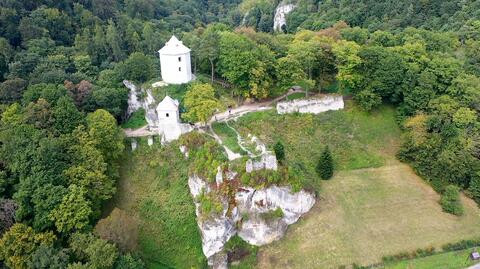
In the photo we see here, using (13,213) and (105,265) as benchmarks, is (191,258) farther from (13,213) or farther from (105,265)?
(13,213)

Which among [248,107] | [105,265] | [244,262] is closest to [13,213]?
[105,265]

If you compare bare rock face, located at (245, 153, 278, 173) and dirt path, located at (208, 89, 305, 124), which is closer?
bare rock face, located at (245, 153, 278, 173)

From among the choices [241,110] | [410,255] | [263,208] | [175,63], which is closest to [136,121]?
[175,63]

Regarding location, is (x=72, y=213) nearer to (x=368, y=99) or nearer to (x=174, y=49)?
(x=174, y=49)

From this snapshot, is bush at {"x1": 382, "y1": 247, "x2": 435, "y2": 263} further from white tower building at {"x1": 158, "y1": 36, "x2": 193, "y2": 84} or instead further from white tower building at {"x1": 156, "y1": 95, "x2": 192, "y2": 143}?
white tower building at {"x1": 158, "y1": 36, "x2": 193, "y2": 84}

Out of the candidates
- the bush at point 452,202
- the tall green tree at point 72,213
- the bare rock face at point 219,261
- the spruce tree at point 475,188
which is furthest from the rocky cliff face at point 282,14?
the tall green tree at point 72,213

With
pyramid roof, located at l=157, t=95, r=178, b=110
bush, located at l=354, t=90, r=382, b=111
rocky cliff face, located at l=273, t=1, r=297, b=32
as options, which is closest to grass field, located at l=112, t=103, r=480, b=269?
bush, located at l=354, t=90, r=382, b=111
